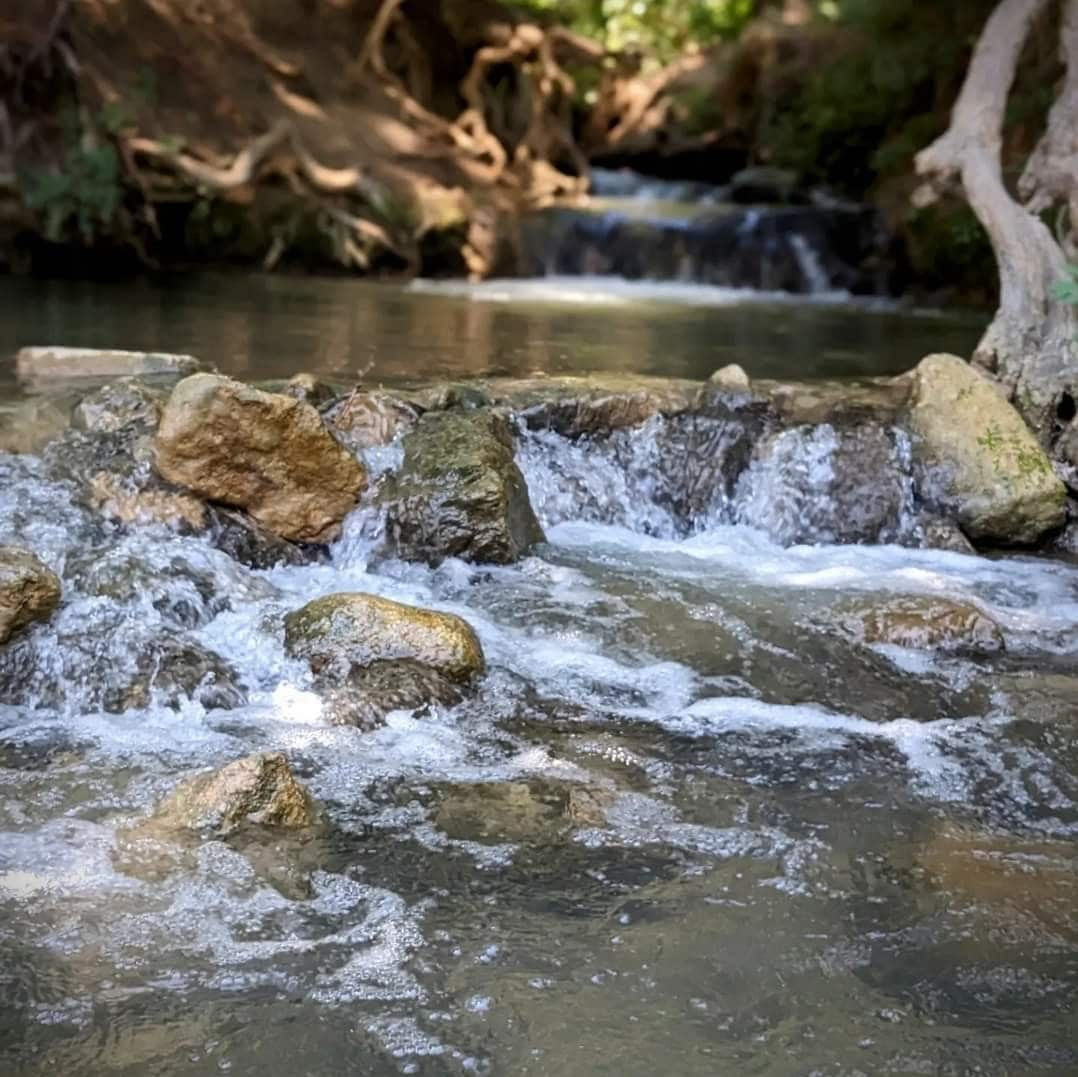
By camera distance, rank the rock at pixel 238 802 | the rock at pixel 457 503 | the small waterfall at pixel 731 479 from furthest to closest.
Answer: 1. the small waterfall at pixel 731 479
2. the rock at pixel 457 503
3. the rock at pixel 238 802

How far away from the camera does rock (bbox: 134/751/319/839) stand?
352cm

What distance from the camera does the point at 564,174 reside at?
17.4 m

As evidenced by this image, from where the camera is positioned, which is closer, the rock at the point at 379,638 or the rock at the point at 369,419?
the rock at the point at 379,638

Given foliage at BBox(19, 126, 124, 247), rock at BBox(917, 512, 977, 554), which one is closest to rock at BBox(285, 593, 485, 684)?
rock at BBox(917, 512, 977, 554)

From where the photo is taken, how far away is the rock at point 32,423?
611 centimetres

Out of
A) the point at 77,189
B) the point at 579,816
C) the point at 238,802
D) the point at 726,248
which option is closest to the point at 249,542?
the point at 238,802

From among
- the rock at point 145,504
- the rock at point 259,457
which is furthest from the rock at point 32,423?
the rock at point 259,457

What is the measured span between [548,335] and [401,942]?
22.7ft

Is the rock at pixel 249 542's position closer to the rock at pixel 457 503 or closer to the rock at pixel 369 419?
the rock at pixel 457 503

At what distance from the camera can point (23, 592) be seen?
468cm

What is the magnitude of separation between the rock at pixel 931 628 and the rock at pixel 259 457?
2.35 meters

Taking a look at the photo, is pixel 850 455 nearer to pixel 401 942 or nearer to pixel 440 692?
pixel 440 692

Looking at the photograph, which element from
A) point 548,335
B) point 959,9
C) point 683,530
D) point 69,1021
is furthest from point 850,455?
point 959,9

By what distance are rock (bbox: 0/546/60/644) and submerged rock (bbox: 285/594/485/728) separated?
0.87 metres
